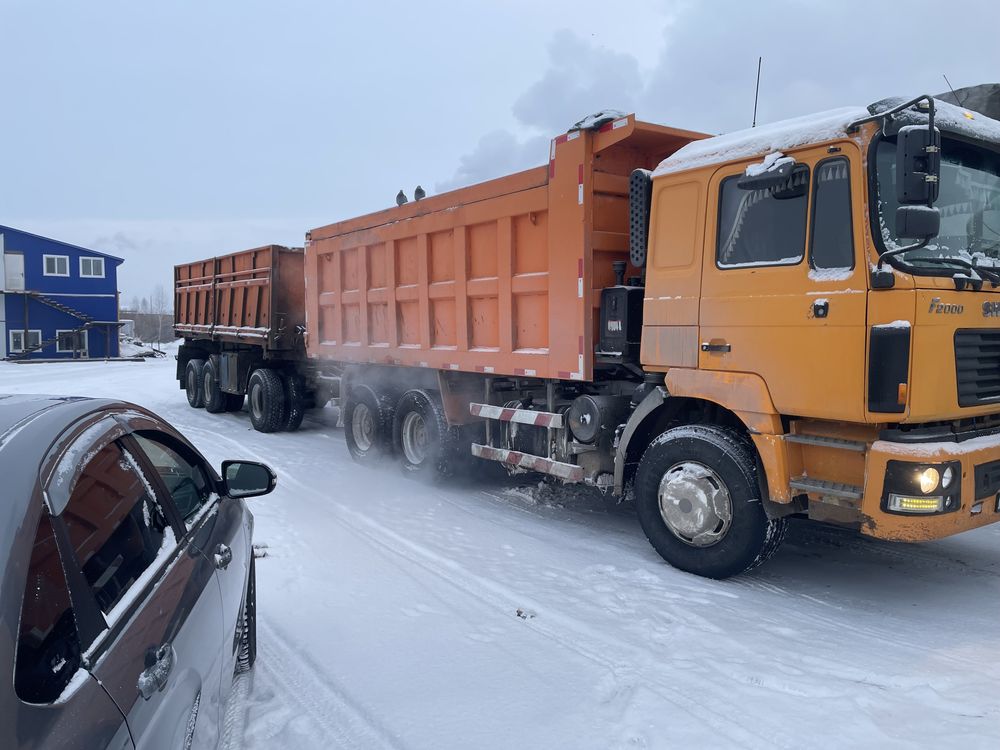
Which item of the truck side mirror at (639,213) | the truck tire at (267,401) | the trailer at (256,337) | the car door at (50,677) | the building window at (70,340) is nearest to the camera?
the car door at (50,677)

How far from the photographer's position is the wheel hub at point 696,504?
16.2 ft

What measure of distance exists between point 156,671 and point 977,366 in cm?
450

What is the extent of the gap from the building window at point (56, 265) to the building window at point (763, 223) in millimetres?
40241

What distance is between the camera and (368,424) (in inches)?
370

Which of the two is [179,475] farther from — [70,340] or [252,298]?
[70,340]

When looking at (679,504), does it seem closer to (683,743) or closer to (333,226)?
(683,743)

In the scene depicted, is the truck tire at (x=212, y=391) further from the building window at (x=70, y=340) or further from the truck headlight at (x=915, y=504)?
the building window at (x=70, y=340)

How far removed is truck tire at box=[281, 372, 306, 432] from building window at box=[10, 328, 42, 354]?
3057 centimetres

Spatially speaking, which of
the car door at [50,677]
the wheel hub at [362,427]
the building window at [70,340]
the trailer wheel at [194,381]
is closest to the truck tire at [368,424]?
the wheel hub at [362,427]

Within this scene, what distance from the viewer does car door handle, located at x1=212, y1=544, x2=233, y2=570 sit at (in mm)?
2771

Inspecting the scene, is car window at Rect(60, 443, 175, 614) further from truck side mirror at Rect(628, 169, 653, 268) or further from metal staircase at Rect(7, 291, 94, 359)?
metal staircase at Rect(7, 291, 94, 359)

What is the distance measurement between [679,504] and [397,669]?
2.27 meters

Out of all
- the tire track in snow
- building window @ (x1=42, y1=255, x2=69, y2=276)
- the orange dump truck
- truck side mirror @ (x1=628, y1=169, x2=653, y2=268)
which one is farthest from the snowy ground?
building window @ (x1=42, y1=255, x2=69, y2=276)

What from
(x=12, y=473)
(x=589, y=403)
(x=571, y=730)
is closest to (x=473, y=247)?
(x=589, y=403)
